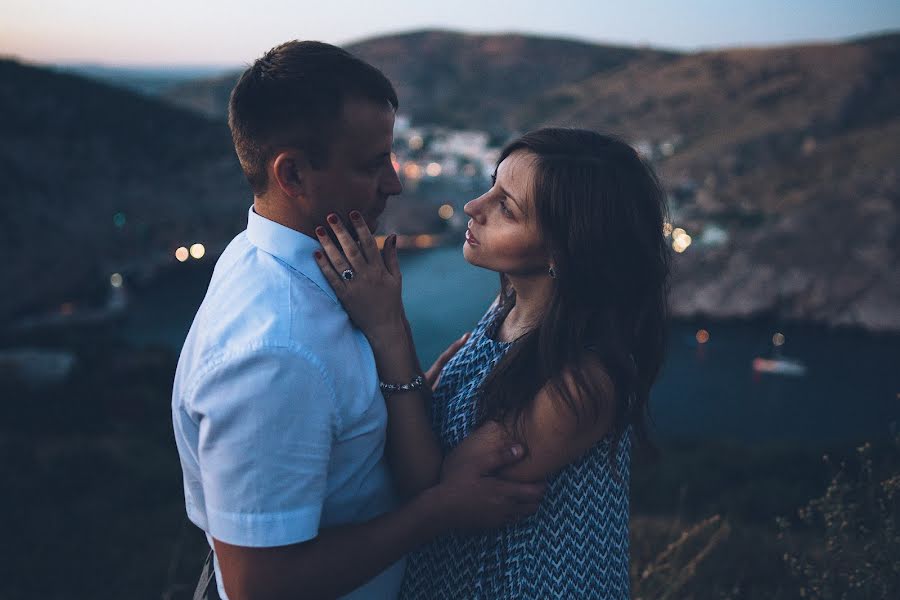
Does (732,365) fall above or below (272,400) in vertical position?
below

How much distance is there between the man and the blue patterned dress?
0.13 meters

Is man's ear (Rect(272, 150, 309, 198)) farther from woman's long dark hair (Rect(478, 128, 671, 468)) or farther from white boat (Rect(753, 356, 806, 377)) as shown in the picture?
white boat (Rect(753, 356, 806, 377))

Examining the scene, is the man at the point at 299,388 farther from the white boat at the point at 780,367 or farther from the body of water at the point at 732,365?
the white boat at the point at 780,367

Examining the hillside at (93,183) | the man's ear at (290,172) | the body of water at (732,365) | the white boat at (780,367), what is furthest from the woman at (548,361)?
the hillside at (93,183)

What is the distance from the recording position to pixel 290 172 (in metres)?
1.57

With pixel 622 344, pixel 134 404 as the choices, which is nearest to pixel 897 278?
pixel 134 404

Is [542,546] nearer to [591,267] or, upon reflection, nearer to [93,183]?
[591,267]

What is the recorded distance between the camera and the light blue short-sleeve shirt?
129cm

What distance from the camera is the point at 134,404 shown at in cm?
2383

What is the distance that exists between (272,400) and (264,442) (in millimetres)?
77

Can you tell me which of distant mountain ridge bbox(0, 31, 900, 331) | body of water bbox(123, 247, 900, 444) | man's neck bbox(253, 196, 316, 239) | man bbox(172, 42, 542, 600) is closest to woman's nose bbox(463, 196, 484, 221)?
man bbox(172, 42, 542, 600)

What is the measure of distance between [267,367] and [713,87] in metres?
72.6

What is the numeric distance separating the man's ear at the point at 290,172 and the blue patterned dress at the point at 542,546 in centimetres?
72

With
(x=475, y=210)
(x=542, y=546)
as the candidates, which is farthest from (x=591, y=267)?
(x=542, y=546)
